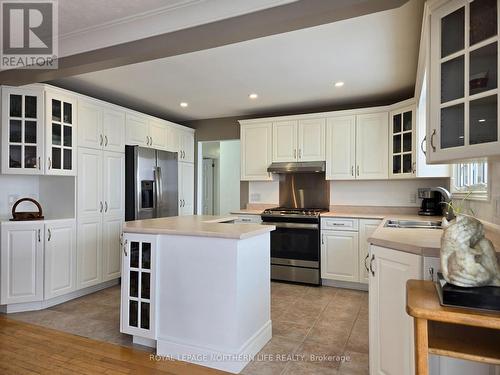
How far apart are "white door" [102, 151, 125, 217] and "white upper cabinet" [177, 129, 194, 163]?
132 centimetres

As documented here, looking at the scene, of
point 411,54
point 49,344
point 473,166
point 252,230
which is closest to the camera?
point 252,230

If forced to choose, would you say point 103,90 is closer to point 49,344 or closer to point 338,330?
point 49,344

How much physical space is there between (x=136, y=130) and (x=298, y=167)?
93.2 inches

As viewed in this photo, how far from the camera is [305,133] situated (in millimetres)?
4594

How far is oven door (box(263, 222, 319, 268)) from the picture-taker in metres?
4.21

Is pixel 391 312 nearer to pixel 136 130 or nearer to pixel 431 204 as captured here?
pixel 431 204

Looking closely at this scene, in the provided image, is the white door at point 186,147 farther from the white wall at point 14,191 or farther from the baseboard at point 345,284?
→ the baseboard at point 345,284

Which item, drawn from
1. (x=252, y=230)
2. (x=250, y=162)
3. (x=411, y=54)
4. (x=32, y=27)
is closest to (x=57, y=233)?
(x=32, y=27)

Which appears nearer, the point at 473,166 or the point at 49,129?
the point at 473,166

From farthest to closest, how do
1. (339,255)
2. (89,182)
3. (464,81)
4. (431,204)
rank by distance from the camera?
(339,255)
(431,204)
(89,182)
(464,81)

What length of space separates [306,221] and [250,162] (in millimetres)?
1372

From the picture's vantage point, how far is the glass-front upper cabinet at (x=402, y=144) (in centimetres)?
384

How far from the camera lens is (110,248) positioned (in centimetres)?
402

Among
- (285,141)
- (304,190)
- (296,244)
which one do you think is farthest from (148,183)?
(304,190)
